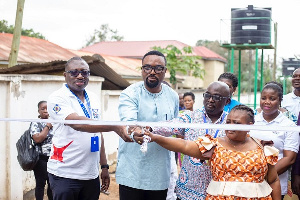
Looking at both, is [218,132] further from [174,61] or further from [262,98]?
[174,61]

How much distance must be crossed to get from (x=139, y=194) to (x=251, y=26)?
51.1 feet

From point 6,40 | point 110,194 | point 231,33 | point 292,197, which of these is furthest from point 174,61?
point 292,197

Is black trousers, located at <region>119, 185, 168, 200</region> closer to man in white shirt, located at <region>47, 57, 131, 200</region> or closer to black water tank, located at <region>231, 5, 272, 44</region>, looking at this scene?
man in white shirt, located at <region>47, 57, 131, 200</region>

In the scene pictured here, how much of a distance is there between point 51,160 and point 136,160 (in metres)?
0.79

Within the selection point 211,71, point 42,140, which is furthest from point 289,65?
point 42,140

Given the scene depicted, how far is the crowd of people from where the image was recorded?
9.77 ft

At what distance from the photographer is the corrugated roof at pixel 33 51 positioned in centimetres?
1191

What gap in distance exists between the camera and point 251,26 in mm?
18062

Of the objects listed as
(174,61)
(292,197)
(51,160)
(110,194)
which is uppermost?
(174,61)

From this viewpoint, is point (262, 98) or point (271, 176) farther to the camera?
point (262, 98)

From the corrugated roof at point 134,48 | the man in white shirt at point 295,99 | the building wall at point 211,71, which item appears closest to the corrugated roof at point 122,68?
the man in white shirt at point 295,99

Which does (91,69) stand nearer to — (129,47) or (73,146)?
(73,146)

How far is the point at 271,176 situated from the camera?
3.13 m

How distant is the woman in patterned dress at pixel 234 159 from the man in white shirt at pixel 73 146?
0.96 metres
